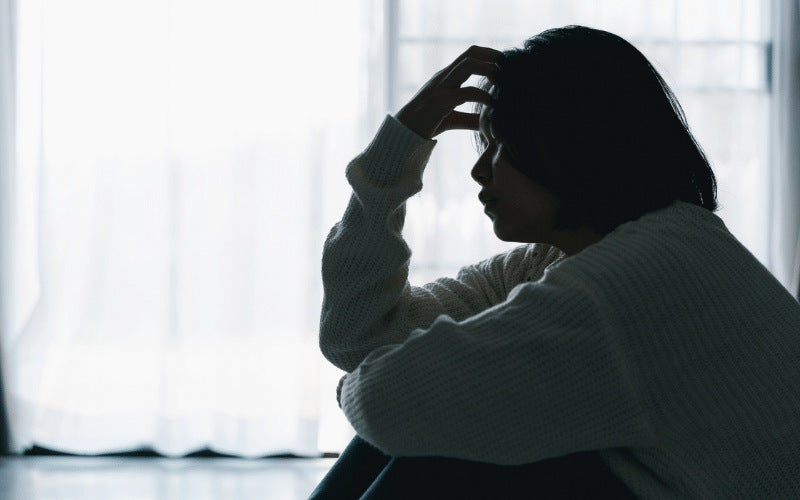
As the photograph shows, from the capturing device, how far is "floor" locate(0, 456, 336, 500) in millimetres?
2162

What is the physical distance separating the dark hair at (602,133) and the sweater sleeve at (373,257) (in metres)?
0.16

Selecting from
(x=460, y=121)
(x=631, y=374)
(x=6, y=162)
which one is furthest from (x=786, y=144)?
(x=6, y=162)

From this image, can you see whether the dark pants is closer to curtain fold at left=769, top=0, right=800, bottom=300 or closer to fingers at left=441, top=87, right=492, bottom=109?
fingers at left=441, top=87, right=492, bottom=109

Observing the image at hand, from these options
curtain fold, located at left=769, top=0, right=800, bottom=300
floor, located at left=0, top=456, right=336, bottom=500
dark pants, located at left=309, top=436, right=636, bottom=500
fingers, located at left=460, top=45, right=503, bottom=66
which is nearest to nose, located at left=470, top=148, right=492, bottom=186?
fingers, located at left=460, top=45, right=503, bottom=66

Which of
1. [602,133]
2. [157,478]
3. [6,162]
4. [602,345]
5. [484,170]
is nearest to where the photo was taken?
[602,345]

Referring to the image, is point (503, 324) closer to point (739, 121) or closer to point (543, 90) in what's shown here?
point (543, 90)

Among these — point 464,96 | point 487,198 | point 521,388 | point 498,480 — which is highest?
point 464,96

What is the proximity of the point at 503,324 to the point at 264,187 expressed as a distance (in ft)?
5.48

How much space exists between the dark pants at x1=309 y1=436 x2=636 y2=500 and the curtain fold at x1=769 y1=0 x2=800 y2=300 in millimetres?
1771

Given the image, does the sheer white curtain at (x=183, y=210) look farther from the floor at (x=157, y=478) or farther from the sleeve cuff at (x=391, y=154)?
the sleeve cuff at (x=391, y=154)

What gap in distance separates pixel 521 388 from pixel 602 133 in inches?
12.0

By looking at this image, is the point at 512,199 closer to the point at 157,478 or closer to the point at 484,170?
the point at 484,170

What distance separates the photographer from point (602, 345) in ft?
2.47

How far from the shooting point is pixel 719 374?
2.60 feet
